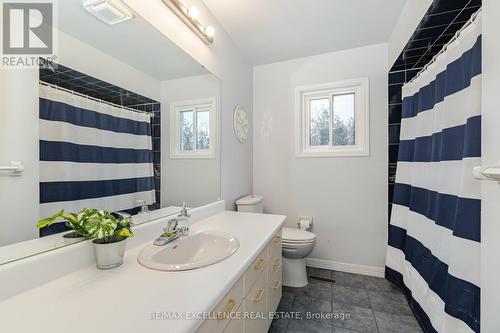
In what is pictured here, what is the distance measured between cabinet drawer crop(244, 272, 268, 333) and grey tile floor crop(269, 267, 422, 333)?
0.41 meters

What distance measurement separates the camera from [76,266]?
841 millimetres

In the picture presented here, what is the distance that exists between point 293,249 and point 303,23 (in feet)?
6.59

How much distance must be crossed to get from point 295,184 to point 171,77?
1704 mm

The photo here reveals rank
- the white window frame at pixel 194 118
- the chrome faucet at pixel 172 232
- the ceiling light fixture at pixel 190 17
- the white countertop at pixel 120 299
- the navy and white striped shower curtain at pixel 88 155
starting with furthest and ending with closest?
1. the white window frame at pixel 194 118
2. the ceiling light fixture at pixel 190 17
3. the chrome faucet at pixel 172 232
4. the navy and white striped shower curtain at pixel 88 155
5. the white countertop at pixel 120 299

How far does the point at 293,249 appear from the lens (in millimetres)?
1979

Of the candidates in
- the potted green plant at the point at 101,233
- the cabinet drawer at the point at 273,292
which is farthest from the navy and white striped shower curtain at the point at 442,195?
the potted green plant at the point at 101,233

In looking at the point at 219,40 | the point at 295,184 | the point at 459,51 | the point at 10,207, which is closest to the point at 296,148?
the point at 295,184

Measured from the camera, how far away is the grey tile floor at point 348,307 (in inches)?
61.5

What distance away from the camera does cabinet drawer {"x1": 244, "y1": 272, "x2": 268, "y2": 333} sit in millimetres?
1040

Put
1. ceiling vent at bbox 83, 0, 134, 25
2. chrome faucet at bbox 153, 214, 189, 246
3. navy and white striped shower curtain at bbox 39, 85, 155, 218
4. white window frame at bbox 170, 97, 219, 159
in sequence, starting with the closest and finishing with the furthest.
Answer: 1. navy and white striped shower curtain at bbox 39, 85, 155, 218
2. ceiling vent at bbox 83, 0, 134, 25
3. chrome faucet at bbox 153, 214, 189, 246
4. white window frame at bbox 170, 97, 219, 159

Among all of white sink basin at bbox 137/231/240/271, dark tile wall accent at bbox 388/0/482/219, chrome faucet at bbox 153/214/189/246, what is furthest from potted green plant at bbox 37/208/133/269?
dark tile wall accent at bbox 388/0/482/219

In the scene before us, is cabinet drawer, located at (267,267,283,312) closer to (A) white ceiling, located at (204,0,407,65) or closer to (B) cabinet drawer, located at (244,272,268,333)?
(B) cabinet drawer, located at (244,272,268,333)

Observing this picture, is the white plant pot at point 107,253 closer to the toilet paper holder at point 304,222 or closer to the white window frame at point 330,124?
the toilet paper holder at point 304,222

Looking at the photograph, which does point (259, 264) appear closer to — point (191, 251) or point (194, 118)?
point (191, 251)
